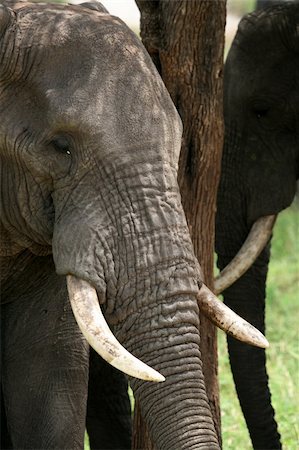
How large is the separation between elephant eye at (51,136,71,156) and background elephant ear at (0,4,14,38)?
384 millimetres

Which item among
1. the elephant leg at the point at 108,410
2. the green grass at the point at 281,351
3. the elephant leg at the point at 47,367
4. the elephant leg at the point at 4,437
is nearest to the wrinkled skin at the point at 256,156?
the green grass at the point at 281,351

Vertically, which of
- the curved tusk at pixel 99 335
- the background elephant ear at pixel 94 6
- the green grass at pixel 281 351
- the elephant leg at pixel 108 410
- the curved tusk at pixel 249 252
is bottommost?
the green grass at pixel 281 351

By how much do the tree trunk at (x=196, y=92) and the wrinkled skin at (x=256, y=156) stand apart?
0.87 meters

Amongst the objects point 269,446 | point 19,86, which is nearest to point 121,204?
point 19,86

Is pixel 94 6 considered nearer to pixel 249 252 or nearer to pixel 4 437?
pixel 4 437

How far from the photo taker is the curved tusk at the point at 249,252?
6.32 m

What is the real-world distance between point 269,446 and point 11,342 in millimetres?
1727

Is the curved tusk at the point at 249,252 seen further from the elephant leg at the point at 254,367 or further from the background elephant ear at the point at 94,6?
the background elephant ear at the point at 94,6

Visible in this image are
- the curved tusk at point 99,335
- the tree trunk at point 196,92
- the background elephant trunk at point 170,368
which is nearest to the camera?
the curved tusk at point 99,335

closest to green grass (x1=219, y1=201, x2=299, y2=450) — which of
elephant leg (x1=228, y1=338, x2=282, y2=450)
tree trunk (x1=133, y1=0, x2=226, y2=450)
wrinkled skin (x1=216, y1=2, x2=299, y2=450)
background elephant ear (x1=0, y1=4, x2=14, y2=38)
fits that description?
elephant leg (x1=228, y1=338, x2=282, y2=450)

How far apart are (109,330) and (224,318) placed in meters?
0.48

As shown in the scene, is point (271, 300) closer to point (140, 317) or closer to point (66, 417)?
point (66, 417)

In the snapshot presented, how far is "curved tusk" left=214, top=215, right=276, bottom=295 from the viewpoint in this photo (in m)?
6.32

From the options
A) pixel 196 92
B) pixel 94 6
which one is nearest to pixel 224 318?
pixel 94 6
